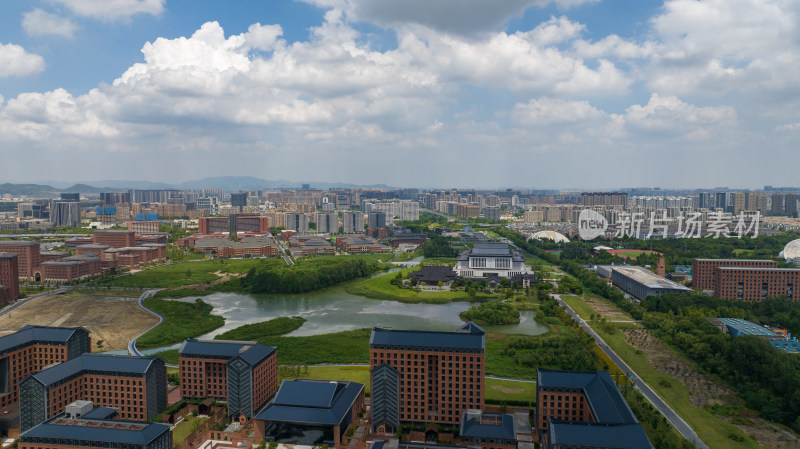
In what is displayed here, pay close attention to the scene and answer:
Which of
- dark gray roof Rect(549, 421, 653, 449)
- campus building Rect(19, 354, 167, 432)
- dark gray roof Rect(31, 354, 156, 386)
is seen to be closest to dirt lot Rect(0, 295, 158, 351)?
dark gray roof Rect(31, 354, 156, 386)

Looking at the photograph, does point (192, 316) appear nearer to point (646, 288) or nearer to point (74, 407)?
point (74, 407)

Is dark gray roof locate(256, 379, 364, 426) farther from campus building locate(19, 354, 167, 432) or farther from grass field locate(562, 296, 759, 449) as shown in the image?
grass field locate(562, 296, 759, 449)

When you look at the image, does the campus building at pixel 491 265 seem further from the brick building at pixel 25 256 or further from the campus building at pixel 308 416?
the brick building at pixel 25 256

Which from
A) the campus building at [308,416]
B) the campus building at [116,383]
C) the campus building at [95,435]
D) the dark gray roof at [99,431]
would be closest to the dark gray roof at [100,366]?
the campus building at [116,383]

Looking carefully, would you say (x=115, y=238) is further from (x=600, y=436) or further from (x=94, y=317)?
(x=600, y=436)

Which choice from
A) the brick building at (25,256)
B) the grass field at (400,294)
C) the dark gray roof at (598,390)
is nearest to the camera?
the dark gray roof at (598,390)

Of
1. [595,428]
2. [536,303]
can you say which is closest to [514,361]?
[595,428]
